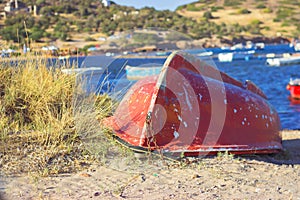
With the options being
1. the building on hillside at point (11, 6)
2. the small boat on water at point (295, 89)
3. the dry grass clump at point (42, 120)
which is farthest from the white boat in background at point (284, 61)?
the dry grass clump at point (42, 120)

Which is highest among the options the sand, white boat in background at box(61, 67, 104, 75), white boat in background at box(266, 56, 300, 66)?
white boat in background at box(61, 67, 104, 75)

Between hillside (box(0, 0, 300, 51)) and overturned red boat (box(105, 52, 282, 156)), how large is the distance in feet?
7.30

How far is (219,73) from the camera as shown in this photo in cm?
663

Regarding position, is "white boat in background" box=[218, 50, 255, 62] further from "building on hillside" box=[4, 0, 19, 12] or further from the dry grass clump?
the dry grass clump

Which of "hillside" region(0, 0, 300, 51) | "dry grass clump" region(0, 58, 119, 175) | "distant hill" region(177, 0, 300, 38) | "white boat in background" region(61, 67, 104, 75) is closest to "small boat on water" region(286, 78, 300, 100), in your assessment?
"hillside" region(0, 0, 300, 51)

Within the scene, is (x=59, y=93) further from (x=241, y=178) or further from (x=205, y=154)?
(x=241, y=178)

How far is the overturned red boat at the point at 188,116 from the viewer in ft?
16.8

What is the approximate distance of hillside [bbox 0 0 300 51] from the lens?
37.0 meters

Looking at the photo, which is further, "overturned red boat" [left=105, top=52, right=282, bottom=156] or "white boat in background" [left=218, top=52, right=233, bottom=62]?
"white boat in background" [left=218, top=52, right=233, bottom=62]

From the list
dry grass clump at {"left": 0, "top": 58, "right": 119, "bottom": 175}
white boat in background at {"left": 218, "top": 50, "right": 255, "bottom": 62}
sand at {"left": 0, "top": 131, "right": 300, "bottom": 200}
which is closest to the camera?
sand at {"left": 0, "top": 131, "right": 300, "bottom": 200}

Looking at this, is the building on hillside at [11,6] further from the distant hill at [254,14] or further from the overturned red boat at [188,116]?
the distant hill at [254,14]

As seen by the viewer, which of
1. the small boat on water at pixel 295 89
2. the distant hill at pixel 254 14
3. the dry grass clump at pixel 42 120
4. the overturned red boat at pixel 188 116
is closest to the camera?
the dry grass clump at pixel 42 120

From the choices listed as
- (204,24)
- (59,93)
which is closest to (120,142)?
(59,93)

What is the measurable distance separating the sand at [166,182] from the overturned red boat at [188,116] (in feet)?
0.81
